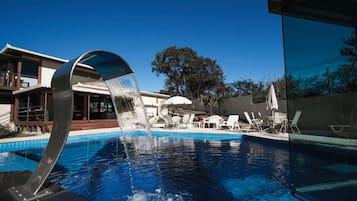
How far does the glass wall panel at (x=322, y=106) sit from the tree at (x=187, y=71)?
23886mm

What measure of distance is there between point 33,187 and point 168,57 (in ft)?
88.1

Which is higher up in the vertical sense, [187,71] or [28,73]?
[187,71]

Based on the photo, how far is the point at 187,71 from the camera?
1107 inches

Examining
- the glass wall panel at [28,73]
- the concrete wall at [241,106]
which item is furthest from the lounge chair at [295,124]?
the glass wall panel at [28,73]

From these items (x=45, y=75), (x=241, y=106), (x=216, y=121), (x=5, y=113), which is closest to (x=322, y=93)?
(x=216, y=121)

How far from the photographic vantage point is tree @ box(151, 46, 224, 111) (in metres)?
27.1

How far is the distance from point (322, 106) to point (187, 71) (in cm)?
2599

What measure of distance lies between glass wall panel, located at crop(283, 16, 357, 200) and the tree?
23.9 meters

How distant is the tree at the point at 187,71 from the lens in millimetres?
27141

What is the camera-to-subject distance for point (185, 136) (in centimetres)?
1124

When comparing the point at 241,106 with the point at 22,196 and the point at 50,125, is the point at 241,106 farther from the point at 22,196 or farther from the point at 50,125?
the point at 22,196

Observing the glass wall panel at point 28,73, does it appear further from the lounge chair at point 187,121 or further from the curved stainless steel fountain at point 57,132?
the curved stainless steel fountain at point 57,132

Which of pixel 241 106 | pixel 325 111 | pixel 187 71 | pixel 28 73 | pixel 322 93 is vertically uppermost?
pixel 187 71

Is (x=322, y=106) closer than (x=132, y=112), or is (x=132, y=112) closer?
(x=322, y=106)
